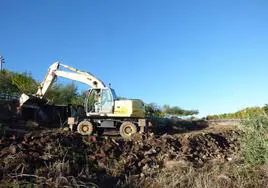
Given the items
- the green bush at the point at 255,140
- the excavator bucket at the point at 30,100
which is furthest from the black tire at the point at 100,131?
the green bush at the point at 255,140

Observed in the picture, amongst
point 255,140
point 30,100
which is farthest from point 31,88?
point 255,140

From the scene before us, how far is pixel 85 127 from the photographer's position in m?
A: 19.5

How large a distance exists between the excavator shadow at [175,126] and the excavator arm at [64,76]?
14.3 ft

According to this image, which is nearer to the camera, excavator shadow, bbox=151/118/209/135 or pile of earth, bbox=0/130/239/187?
pile of earth, bbox=0/130/239/187

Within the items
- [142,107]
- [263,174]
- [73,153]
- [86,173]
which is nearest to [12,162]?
[86,173]

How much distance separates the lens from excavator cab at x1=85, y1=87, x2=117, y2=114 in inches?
779

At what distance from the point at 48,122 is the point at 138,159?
8925 millimetres

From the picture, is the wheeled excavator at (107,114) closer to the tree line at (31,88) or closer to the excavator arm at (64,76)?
the excavator arm at (64,76)

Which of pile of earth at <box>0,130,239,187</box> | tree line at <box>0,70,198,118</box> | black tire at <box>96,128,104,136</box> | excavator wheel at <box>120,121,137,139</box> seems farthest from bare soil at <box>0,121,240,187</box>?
tree line at <box>0,70,198,118</box>

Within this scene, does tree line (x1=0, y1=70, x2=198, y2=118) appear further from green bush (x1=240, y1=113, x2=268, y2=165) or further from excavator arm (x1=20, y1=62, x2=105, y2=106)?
green bush (x1=240, y1=113, x2=268, y2=165)

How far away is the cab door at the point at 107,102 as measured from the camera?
1977 centimetres

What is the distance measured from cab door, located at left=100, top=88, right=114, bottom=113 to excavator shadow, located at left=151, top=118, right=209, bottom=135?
3.93 m

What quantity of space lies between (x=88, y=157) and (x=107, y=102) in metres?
6.19

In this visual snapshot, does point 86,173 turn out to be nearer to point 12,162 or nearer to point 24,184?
point 12,162
